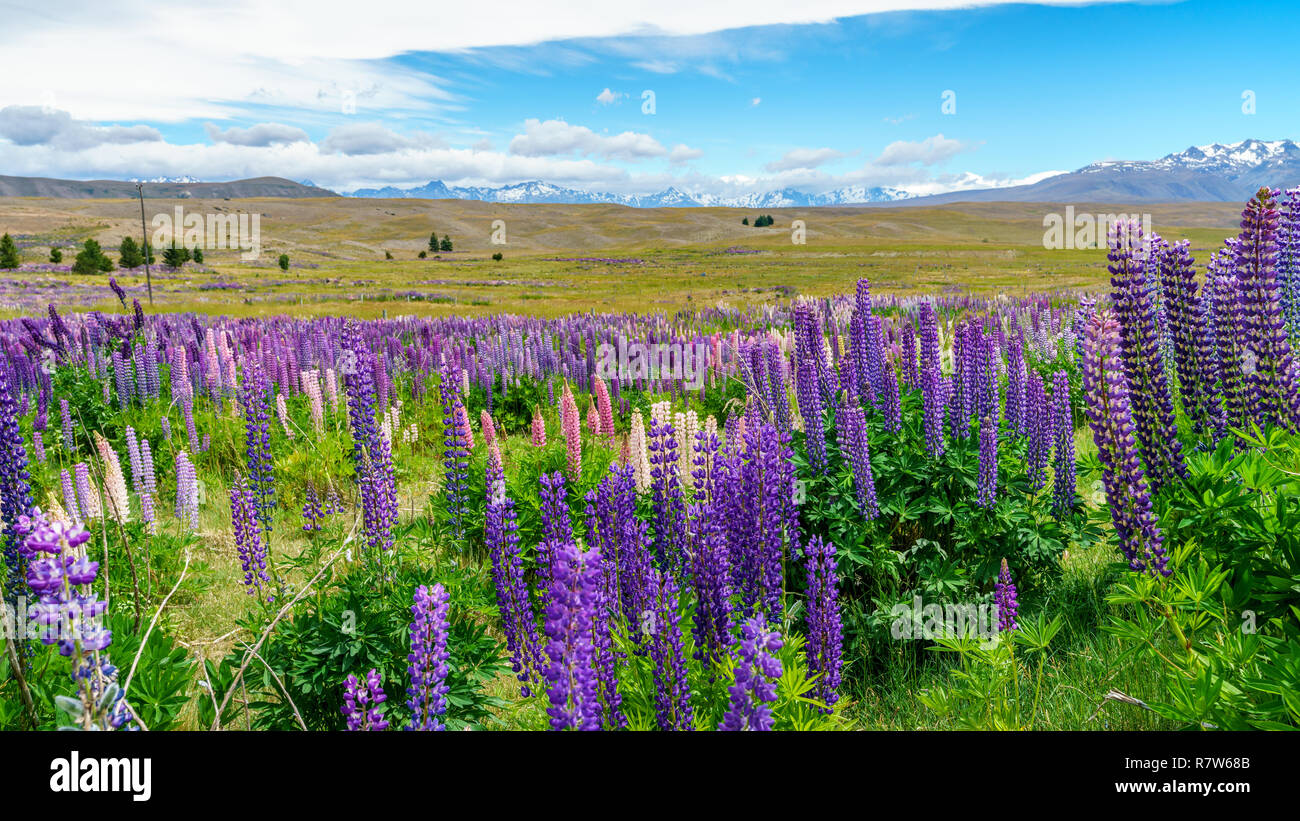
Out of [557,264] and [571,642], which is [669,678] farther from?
[557,264]

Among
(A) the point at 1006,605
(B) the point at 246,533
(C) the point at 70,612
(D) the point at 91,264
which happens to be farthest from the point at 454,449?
(D) the point at 91,264

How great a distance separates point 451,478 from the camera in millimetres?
5133

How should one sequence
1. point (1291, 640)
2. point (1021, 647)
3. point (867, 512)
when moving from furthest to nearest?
1. point (867, 512)
2. point (1021, 647)
3. point (1291, 640)

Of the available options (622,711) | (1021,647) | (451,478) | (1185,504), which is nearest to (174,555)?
(451,478)

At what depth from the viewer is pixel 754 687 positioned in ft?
6.87

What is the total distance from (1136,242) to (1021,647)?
2.38 meters

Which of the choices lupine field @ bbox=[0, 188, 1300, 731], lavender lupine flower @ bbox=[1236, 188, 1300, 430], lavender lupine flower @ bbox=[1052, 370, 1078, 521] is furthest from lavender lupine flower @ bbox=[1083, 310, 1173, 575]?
lavender lupine flower @ bbox=[1052, 370, 1078, 521]

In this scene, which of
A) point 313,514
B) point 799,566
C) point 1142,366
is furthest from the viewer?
point 313,514

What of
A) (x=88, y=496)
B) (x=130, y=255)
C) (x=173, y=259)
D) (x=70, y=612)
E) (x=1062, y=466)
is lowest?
(x=88, y=496)

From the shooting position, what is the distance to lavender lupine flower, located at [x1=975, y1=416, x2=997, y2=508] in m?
4.62

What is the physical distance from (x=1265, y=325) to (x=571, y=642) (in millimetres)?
3278
